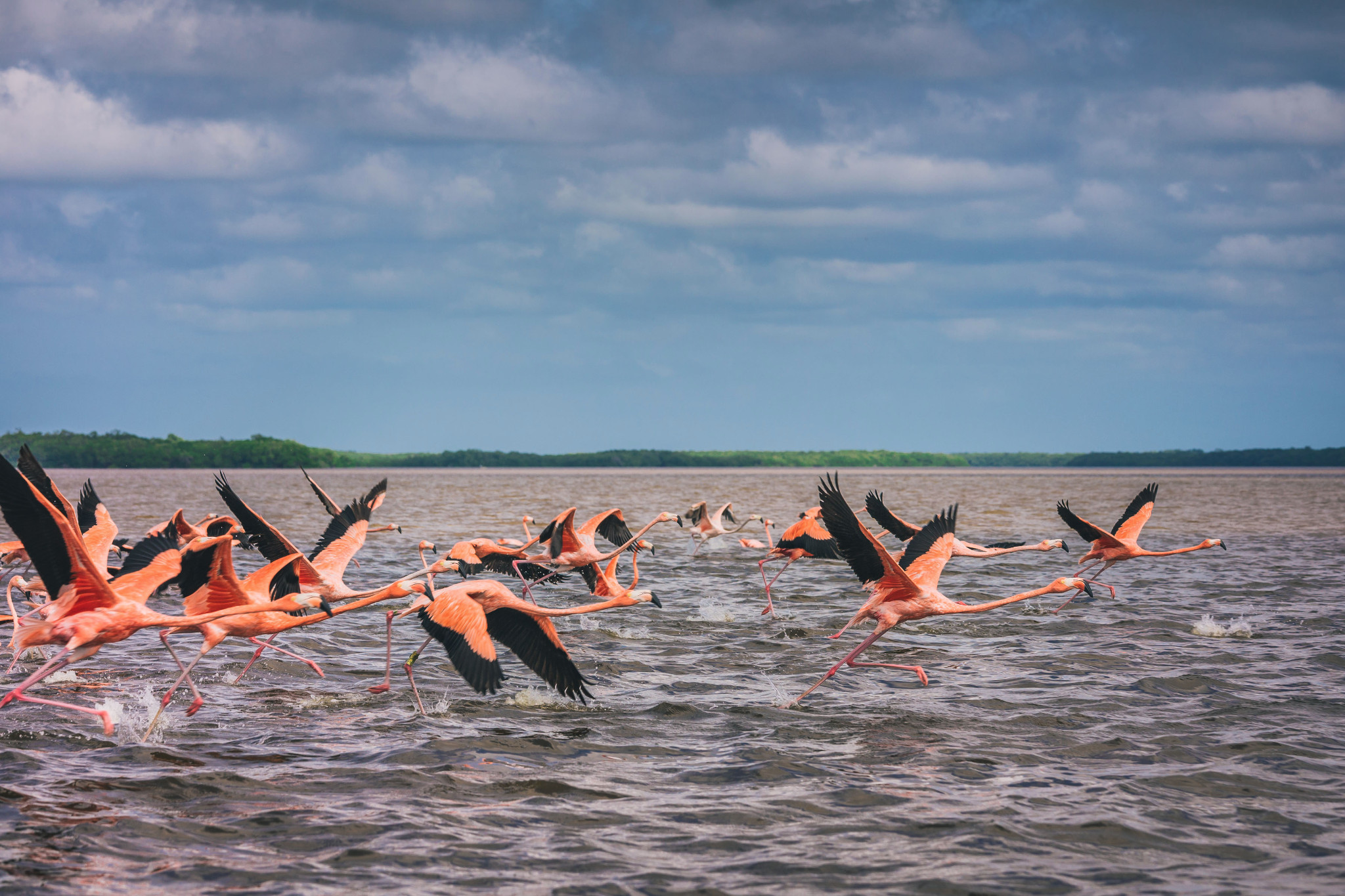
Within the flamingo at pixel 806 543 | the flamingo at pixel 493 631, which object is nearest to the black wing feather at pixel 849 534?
the flamingo at pixel 493 631

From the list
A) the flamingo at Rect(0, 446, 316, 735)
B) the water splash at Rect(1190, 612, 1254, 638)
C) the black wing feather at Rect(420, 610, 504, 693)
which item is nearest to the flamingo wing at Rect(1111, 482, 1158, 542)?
the water splash at Rect(1190, 612, 1254, 638)

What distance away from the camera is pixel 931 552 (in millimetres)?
12211

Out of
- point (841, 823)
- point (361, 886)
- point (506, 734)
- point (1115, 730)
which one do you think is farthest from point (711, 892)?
point (1115, 730)

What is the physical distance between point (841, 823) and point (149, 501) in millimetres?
40055

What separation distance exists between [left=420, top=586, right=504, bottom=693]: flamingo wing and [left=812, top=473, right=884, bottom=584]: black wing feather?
3546 millimetres

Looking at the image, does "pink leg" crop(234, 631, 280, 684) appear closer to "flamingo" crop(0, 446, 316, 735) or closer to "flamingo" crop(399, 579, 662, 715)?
"flamingo" crop(0, 446, 316, 735)

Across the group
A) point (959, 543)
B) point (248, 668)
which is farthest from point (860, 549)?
point (248, 668)

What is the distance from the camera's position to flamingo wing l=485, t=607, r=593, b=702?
9.66 meters

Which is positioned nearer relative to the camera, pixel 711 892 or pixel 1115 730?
pixel 711 892

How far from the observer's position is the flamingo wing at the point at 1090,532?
15.5 metres

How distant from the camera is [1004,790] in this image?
23.8 feet

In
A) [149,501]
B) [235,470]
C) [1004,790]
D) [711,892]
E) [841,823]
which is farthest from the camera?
[235,470]

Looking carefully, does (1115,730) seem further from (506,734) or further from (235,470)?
(235,470)

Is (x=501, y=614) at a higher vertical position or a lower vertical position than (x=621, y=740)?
higher
